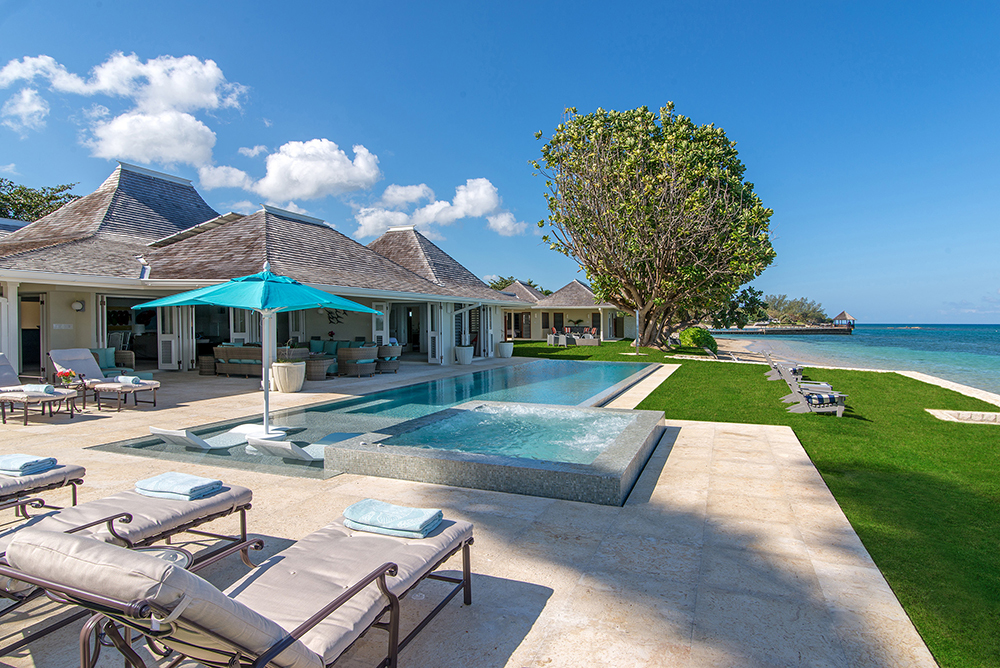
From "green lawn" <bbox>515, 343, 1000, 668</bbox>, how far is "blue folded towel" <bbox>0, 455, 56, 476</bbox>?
5.53 m

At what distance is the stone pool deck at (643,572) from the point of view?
255cm

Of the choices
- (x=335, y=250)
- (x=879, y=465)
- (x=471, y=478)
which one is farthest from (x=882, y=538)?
(x=335, y=250)

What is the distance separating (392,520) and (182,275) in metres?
13.0

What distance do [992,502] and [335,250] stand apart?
17.1 meters

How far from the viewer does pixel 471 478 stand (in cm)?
507

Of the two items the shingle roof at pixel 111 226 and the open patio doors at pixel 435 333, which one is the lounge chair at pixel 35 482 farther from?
the open patio doors at pixel 435 333

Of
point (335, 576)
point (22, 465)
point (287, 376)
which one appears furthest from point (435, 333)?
point (335, 576)

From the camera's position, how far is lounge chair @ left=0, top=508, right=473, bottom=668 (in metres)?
1.66

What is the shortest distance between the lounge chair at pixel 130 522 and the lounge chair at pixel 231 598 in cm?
67

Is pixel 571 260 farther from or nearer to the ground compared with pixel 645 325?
farther from the ground

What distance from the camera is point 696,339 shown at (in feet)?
94.2

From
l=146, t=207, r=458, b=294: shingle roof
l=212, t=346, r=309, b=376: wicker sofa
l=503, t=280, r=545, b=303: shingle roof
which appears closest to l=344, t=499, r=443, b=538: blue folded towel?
l=146, t=207, r=458, b=294: shingle roof

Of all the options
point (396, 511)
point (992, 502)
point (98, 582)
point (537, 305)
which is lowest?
point (992, 502)

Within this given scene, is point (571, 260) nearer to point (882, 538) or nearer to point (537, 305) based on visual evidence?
point (537, 305)
